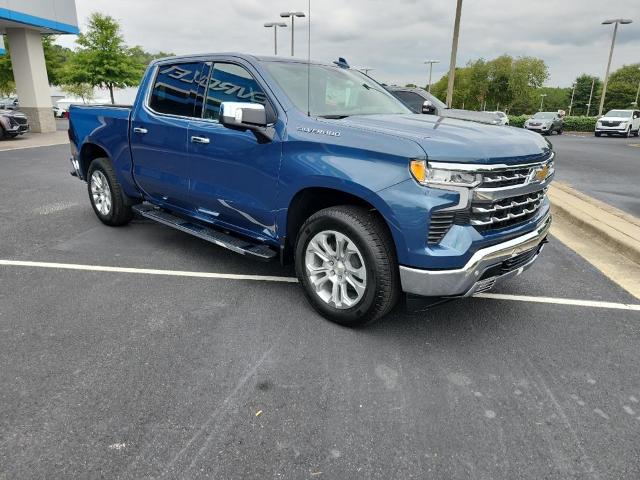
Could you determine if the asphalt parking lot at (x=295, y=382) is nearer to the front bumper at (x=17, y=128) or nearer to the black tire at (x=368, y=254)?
the black tire at (x=368, y=254)

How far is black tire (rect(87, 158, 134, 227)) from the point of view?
5.59 metres

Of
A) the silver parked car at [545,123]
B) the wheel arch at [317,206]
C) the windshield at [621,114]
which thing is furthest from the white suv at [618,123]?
the wheel arch at [317,206]

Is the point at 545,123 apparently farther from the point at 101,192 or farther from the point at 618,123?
the point at 101,192

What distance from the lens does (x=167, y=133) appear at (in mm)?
4562

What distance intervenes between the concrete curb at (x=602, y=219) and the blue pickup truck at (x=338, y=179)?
209 cm

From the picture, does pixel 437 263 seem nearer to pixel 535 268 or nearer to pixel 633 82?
pixel 535 268

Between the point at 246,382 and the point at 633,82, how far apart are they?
114 m

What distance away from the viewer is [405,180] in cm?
293

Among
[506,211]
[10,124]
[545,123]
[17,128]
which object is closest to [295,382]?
[506,211]

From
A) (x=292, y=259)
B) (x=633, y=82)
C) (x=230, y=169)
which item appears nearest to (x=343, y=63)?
(x=230, y=169)

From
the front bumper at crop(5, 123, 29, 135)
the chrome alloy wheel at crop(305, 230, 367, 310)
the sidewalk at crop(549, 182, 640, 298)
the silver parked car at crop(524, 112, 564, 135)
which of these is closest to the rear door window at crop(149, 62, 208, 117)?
the chrome alloy wheel at crop(305, 230, 367, 310)

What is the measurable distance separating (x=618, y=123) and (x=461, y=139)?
33.5m

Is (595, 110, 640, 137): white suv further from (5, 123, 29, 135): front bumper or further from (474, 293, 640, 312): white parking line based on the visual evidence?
(5, 123, 29, 135): front bumper

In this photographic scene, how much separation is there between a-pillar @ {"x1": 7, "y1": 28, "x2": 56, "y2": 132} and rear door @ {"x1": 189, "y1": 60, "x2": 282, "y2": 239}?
67.4 ft
